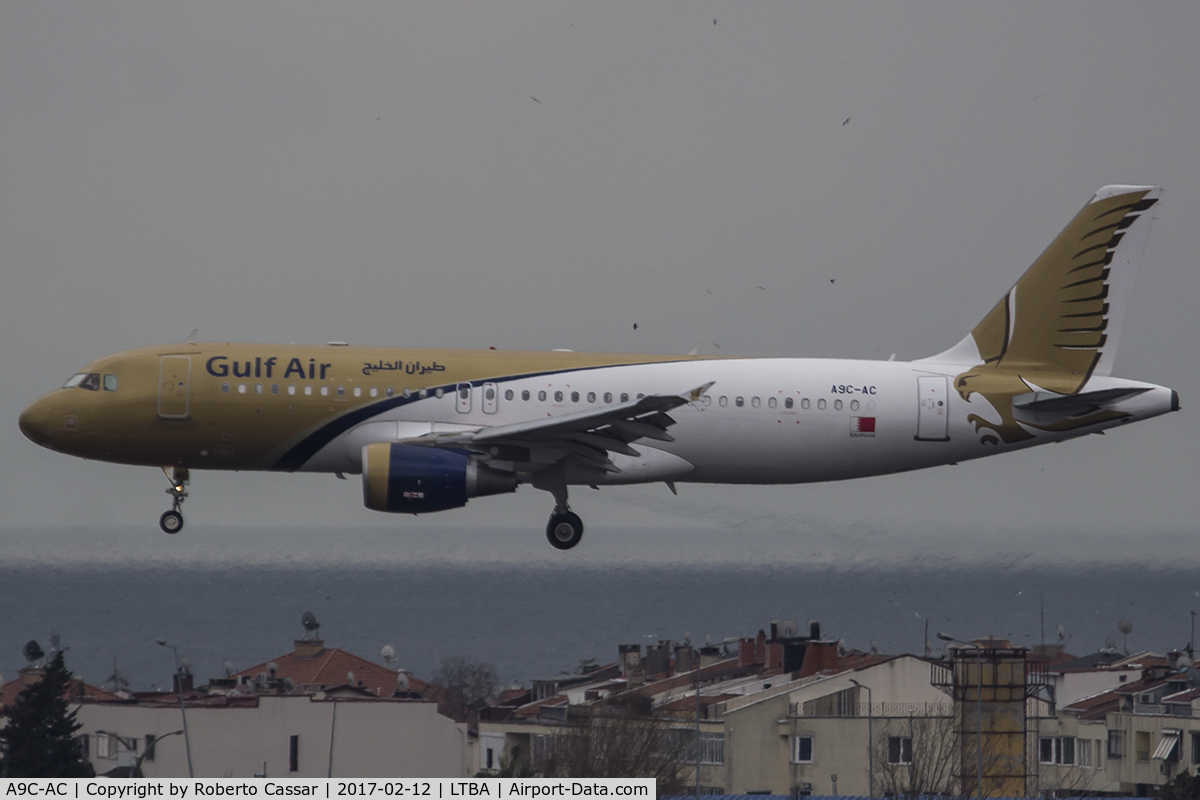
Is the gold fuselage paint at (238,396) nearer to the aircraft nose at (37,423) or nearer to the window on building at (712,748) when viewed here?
the aircraft nose at (37,423)

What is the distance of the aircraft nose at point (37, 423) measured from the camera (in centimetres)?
3359

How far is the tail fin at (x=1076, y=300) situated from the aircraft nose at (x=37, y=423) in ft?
59.4

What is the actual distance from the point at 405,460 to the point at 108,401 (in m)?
6.03

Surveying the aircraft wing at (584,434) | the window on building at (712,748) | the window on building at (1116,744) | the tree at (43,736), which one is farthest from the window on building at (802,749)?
the tree at (43,736)

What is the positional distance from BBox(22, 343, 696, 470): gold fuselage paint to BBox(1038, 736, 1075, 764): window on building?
25.7m

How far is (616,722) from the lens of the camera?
43.0 m

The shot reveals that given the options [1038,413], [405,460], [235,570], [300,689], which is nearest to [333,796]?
[405,460]

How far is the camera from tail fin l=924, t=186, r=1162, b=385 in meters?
35.7

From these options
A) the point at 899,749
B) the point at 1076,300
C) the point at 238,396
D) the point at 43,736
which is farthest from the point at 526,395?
the point at 899,749

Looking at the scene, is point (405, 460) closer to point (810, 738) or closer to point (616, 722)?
point (616, 722)

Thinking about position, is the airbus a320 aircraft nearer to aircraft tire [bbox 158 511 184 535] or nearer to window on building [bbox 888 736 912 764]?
aircraft tire [bbox 158 511 184 535]

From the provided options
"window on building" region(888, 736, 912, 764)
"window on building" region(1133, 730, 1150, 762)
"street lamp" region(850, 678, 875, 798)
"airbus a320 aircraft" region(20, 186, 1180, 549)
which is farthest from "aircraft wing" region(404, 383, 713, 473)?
"window on building" region(1133, 730, 1150, 762)

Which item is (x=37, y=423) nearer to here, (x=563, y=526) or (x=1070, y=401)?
(x=563, y=526)
